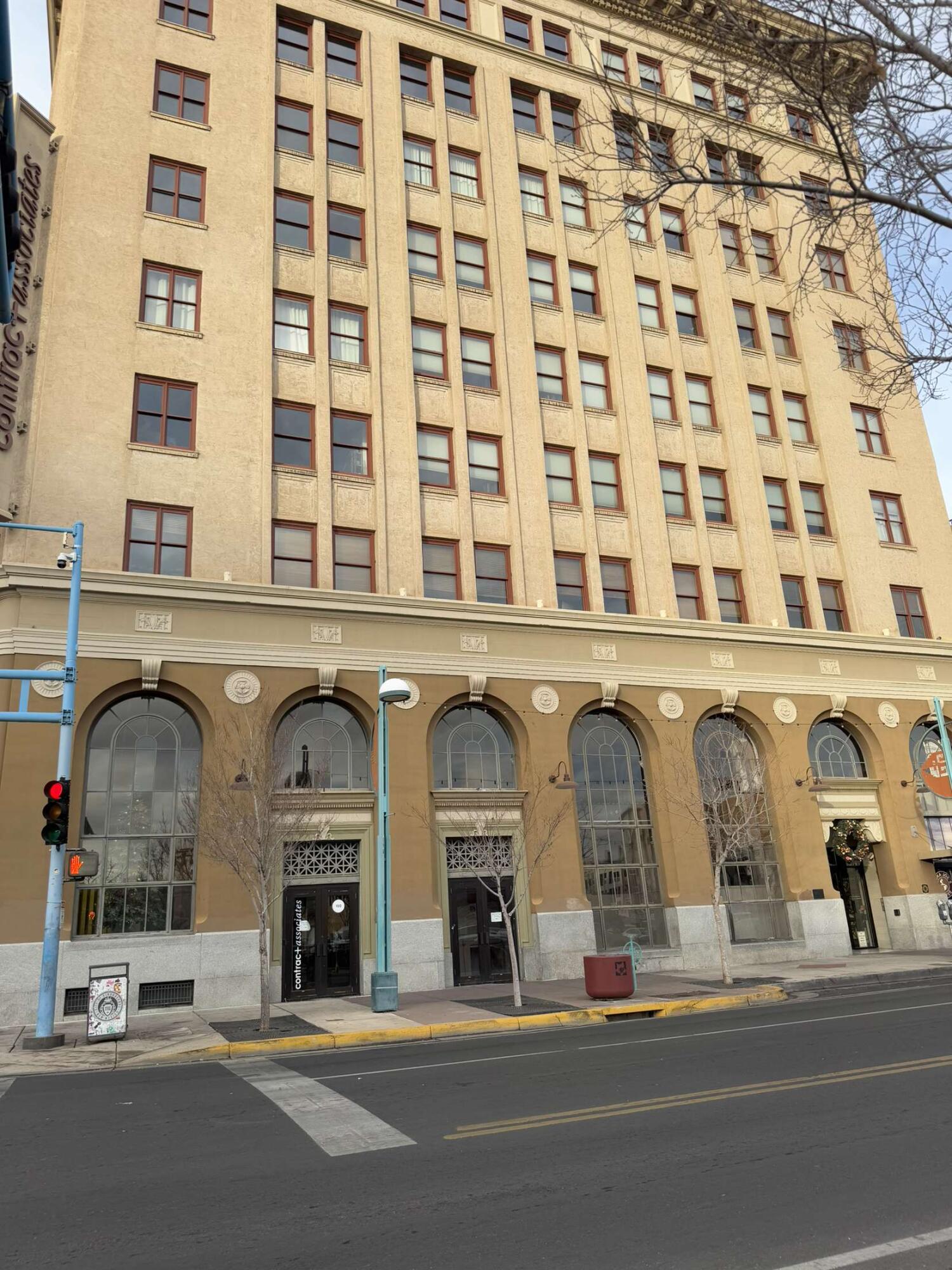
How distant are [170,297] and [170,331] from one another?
120cm

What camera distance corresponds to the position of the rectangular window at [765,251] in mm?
35219

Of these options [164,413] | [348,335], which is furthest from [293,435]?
[348,335]

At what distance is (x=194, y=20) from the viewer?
27906 millimetres

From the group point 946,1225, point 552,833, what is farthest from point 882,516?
point 946,1225

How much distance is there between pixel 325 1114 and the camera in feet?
31.4

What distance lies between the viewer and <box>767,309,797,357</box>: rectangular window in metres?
34.7

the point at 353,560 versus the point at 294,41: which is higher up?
the point at 294,41

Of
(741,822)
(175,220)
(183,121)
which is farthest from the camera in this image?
(183,121)

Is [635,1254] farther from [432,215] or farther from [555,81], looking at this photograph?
[555,81]

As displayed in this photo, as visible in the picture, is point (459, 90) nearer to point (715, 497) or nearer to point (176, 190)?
point (176, 190)

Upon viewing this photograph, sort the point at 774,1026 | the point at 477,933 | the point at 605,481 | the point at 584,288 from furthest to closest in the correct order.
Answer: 1. the point at 584,288
2. the point at 605,481
3. the point at 477,933
4. the point at 774,1026

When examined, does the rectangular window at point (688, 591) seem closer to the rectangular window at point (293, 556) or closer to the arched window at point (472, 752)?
the arched window at point (472, 752)

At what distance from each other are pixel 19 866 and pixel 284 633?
26.0 feet

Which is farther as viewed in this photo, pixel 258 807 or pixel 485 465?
pixel 485 465
